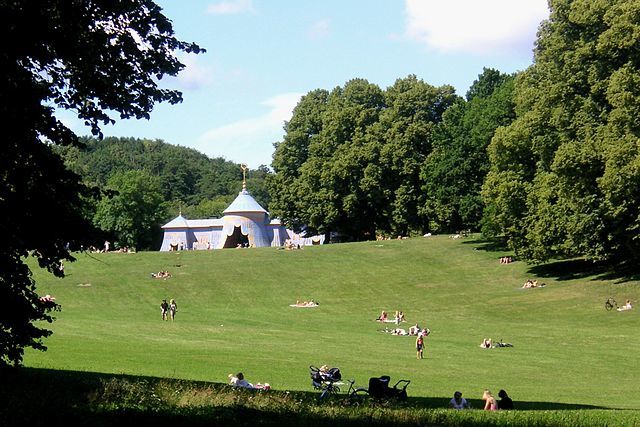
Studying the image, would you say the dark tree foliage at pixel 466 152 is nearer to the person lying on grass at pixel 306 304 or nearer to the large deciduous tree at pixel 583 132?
the large deciduous tree at pixel 583 132

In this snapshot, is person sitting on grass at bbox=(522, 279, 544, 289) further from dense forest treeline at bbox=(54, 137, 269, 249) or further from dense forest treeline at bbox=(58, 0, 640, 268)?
dense forest treeline at bbox=(54, 137, 269, 249)

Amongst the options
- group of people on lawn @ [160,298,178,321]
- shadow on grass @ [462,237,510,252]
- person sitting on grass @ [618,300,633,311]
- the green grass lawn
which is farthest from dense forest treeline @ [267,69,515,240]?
group of people on lawn @ [160,298,178,321]

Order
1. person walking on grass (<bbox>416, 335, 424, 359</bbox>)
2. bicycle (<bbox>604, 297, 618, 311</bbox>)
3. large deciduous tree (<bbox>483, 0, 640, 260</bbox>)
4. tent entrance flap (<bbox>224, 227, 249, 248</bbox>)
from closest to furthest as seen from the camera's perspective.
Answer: person walking on grass (<bbox>416, 335, 424, 359</bbox>) < large deciduous tree (<bbox>483, 0, 640, 260</bbox>) < bicycle (<bbox>604, 297, 618, 311</bbox>) < tent entrance flap (<bbox>224, 227, 249, 248</bbox>)

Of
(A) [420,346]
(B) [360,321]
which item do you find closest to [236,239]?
(B) [360,321]

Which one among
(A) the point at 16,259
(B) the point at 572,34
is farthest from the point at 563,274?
(A) the point at 16,259

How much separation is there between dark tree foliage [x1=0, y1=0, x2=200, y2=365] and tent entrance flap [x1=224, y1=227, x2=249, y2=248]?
8733cm

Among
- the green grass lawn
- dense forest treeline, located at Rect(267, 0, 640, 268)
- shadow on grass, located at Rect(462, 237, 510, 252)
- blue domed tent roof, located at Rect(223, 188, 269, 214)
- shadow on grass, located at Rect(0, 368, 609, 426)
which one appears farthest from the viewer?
blue domed tent roof, located at Rect(223, 188, 269, 214)

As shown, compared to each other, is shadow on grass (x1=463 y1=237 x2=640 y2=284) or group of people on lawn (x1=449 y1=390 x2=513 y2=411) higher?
shadow on grass (x1=463 y1=237 x2=640 y2=284)

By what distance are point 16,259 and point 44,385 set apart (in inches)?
111

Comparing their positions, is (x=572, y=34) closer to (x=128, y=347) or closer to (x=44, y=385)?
(x=128, y=347)

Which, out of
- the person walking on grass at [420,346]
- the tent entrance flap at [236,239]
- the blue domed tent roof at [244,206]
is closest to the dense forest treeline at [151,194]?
the blue domed tent roof at [244,206]

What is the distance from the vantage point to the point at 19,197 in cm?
1847

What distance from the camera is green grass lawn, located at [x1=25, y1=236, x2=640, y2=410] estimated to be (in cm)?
3009

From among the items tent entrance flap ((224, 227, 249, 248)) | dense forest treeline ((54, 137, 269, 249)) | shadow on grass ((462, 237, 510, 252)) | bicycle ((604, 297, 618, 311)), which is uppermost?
dense forest treeline ((54, 137, 269, 249))
